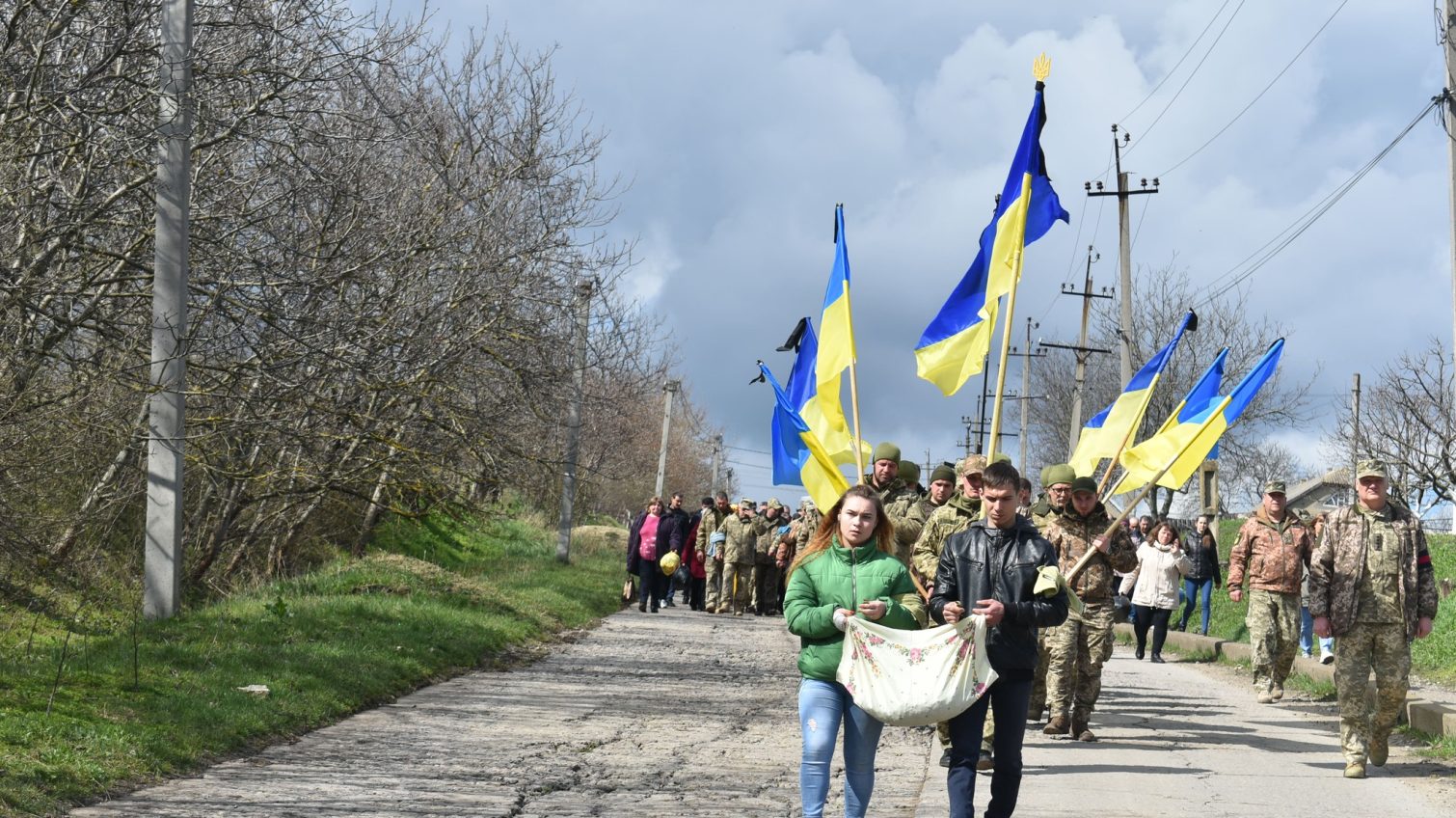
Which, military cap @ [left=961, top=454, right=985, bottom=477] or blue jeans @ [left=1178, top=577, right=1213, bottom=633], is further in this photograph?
blue jeans @ [left=1178, top=577, right=1213, bottom=633]

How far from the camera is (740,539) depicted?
2644 centimetres

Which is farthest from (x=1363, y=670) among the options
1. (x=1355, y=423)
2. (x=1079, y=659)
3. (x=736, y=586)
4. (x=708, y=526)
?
(x=1355, y=423)

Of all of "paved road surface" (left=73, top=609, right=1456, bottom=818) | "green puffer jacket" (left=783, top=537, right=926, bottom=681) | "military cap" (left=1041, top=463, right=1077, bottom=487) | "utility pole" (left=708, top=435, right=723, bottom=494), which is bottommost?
"paved road surface" (left=73, top=609, right=1456, bottom=818)

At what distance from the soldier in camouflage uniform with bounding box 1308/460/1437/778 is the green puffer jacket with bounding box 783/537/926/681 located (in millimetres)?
4278

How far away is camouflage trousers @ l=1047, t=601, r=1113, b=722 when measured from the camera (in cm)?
1134

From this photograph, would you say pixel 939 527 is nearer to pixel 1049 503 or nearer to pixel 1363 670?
pixel 1049 503

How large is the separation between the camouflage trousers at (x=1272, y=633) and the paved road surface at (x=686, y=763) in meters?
0.66

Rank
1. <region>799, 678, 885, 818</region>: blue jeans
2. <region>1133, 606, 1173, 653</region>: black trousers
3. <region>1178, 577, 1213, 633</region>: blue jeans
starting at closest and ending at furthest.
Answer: <region>799, 678, 885, 818</region>: blue jeans
<region>1133, 606, 1173, 653</region>: black trousers
<region>1178, 577, 1213, 633</region>: blue jeans

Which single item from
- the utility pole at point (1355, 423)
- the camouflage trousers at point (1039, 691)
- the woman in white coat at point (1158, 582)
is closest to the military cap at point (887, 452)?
the camouflage trousers at point (1039, 691)

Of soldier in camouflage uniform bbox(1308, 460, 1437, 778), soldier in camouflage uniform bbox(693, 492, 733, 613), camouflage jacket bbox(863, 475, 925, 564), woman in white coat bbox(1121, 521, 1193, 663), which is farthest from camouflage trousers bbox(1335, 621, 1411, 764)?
soldier in camouflage uniform bbox(693, 492, 733, 613)

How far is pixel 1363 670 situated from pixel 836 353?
3.83 m

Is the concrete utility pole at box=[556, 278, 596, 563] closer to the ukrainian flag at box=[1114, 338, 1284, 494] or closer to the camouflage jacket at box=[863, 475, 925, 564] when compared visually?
the camouflage jacket at box=[863, 475, 925, 564]

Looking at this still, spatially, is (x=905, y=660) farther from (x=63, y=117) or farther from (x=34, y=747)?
(x=63, y=117)

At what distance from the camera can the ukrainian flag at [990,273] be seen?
11.4 meters
